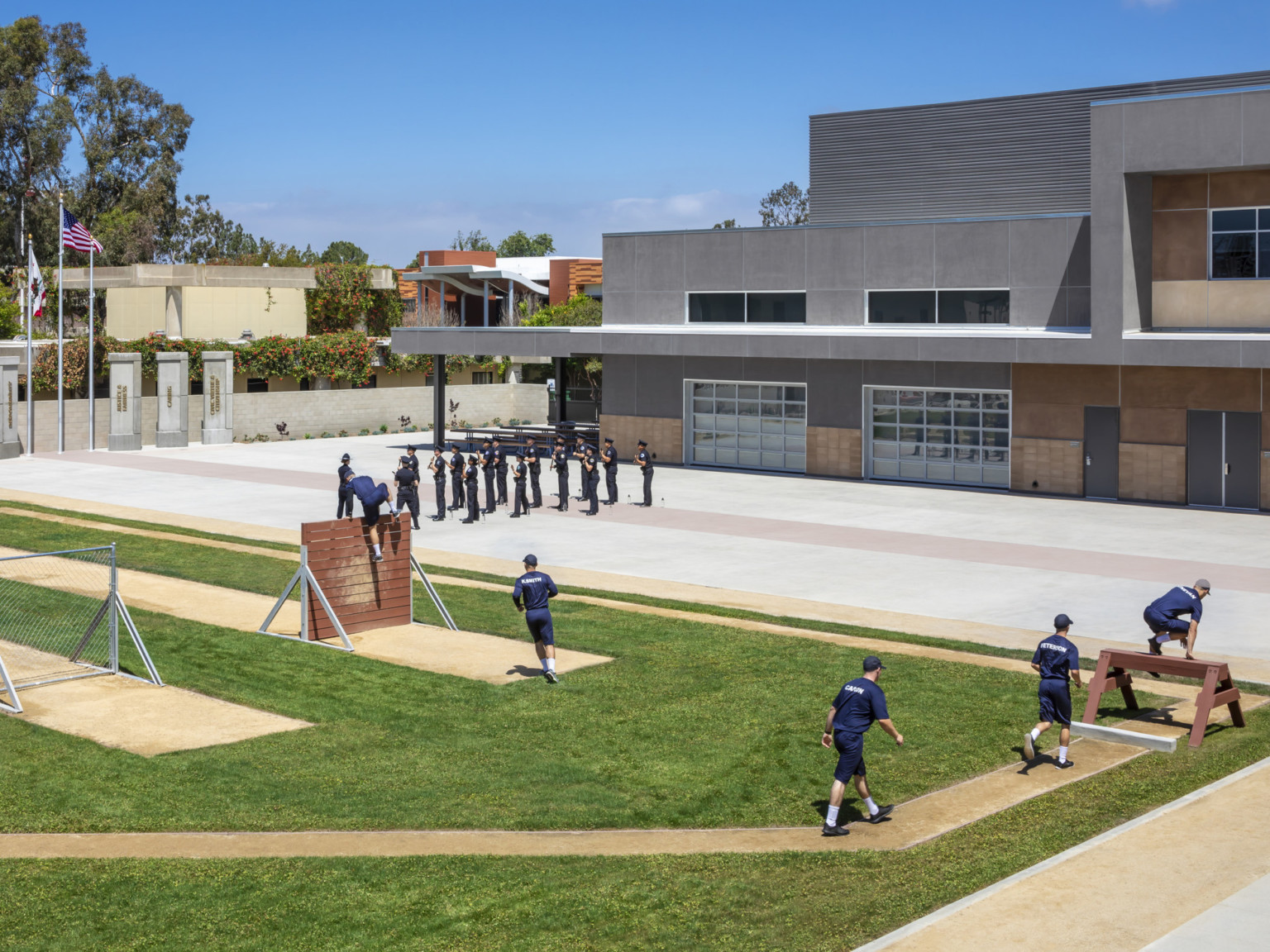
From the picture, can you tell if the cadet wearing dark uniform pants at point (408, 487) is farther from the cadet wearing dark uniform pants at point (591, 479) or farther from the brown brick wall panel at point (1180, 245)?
the brown brick wall panel at point (1180, 245)

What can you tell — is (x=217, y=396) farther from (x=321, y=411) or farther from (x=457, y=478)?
(x=457, y=478)

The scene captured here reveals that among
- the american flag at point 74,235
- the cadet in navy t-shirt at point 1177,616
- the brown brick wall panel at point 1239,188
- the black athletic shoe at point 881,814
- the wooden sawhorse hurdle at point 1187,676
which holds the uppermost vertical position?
the american flag at point 74,235

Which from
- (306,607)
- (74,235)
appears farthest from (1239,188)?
(74,235)

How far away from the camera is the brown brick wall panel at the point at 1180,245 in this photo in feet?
105

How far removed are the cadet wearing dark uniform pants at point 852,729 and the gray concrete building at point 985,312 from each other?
21199 millimetres

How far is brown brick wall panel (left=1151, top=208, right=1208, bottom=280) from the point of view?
105ft

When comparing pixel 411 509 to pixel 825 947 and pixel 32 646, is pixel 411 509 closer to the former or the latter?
pixel 32 646

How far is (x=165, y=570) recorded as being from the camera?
23703mm

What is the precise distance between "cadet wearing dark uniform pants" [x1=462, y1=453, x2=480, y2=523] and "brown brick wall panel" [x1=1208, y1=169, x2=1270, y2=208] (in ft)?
58.4

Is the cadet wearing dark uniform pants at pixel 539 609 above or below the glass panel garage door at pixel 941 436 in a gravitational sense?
below

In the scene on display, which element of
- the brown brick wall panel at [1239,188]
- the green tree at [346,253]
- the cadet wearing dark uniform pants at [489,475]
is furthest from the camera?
the green tree at [346,253]

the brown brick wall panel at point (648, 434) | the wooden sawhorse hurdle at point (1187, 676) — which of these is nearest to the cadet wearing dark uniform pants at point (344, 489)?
the brown brick wall panel at point (648, 434)

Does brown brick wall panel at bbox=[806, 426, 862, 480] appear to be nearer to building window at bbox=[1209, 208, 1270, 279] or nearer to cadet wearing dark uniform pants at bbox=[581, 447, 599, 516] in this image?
cadet wearing dark uniform pants at bbox=[581, 447, 599, 516]

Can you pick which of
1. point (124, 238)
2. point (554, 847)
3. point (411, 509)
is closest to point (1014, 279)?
point (411, 509)
